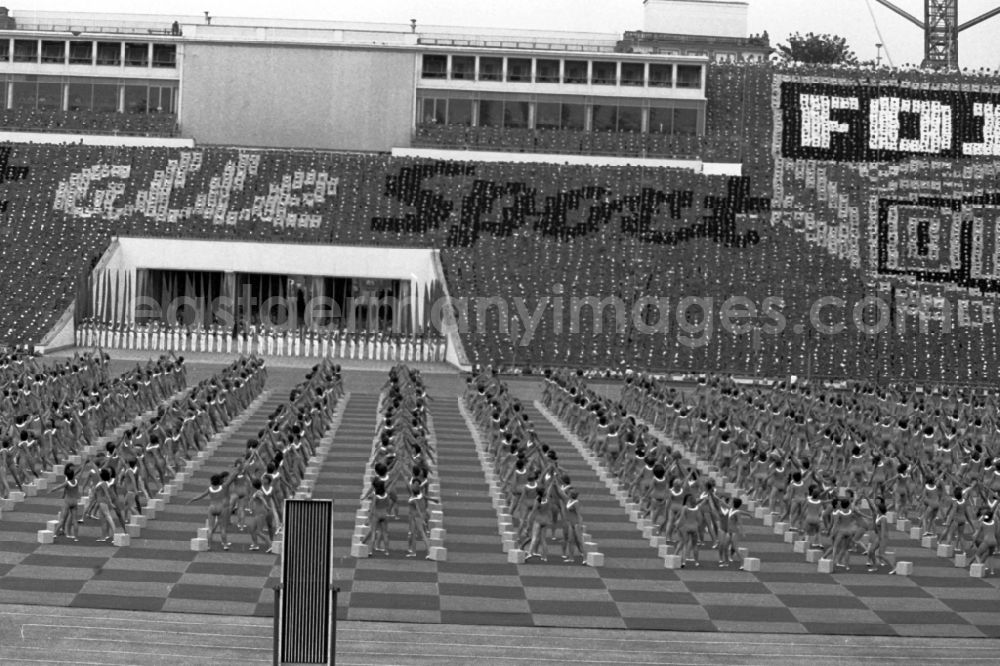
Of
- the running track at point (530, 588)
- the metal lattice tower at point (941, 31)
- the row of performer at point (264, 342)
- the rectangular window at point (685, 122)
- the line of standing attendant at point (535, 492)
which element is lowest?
the running track at point (530, 588)

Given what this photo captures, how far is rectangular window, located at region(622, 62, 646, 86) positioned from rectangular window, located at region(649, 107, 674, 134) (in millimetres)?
1456

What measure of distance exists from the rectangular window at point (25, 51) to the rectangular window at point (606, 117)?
26.0 m

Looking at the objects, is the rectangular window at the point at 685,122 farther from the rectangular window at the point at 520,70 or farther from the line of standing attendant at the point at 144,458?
the line of standing attendant at the point at 144,458

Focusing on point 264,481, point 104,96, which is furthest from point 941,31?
point 264,481

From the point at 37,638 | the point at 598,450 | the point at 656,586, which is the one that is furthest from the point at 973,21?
the point at 37,638

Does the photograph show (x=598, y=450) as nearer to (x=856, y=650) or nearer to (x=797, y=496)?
(x=797, y=496)

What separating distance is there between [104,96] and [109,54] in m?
1.94

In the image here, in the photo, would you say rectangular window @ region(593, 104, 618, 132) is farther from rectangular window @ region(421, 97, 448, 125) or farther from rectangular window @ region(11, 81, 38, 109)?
rectangular window @ region(11, 81, 38, 109)

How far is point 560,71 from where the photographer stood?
79.8 m

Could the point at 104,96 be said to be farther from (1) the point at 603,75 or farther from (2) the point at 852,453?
(2) the point at 852,453

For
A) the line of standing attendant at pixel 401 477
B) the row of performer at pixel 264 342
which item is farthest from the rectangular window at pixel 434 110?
the line of standing attendant at pixel 401 477

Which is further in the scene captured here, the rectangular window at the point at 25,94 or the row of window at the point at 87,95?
the rectangular window at the point at 25,94

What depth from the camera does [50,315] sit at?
2373 inches

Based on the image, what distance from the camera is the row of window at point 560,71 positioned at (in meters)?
79.6
